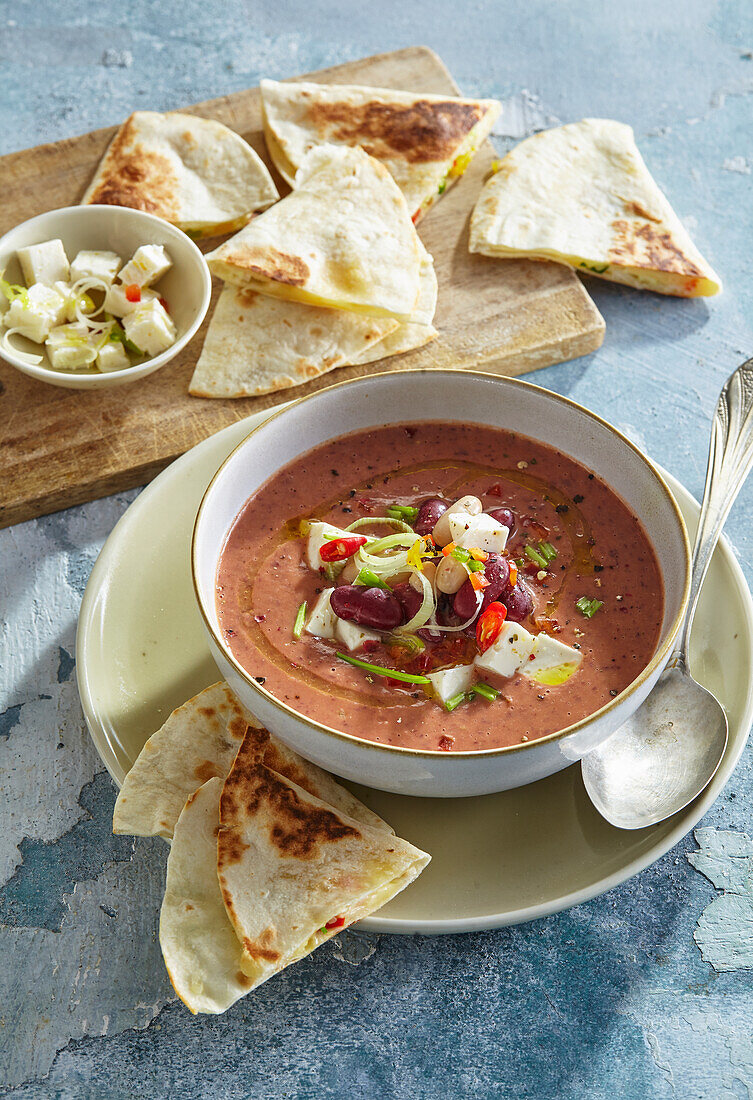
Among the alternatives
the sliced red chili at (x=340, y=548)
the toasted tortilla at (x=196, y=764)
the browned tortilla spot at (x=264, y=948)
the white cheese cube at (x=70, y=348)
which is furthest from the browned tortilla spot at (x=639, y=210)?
the browned tortilla spot at (x=264, y=948)

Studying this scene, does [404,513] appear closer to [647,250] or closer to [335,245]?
[335,245]

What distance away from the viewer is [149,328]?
147 inches

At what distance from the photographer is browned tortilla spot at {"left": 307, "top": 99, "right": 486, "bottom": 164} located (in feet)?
14.3

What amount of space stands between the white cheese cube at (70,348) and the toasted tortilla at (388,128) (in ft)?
3.78

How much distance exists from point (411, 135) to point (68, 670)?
2.65 m

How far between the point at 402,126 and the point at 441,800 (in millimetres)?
3044

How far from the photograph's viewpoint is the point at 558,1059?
2.44m

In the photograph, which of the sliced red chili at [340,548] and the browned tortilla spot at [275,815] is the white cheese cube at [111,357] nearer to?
the sliced red chili at [340,548]

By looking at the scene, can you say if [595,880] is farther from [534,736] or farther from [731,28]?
[731,28]

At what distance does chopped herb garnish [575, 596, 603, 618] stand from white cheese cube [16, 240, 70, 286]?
2399 millimetres

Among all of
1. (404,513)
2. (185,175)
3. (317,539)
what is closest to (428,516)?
(404,513)

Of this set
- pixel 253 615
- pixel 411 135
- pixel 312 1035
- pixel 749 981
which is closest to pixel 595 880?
pixel 749 981

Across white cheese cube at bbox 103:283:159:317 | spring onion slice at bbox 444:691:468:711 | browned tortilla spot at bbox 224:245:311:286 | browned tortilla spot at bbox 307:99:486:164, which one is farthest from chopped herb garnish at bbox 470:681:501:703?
browned tortilla spot at bbox 307:99:486:164

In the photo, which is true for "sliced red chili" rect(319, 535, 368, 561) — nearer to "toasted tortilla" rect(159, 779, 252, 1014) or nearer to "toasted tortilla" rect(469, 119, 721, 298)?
"toasted tortilla" rect(159, 779, 252, 1014)
